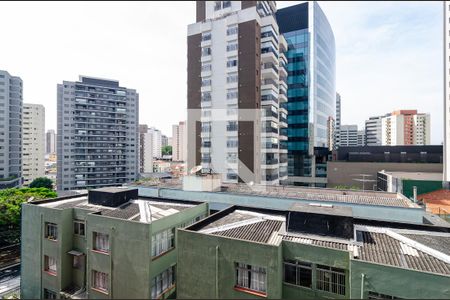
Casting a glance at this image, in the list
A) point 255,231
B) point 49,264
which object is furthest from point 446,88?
point 49,264

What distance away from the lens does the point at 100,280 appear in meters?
18.9

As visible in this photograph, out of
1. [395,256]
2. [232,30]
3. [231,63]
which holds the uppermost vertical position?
[232,30]

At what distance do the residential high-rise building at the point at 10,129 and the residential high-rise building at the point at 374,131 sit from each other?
673 ft

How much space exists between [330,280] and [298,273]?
164 cm

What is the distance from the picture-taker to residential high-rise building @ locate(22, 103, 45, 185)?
114 m

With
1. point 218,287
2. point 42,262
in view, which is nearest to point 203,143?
point 42,262

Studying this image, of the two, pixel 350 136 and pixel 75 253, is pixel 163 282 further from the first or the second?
pixel 350 136

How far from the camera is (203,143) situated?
59.9 meters

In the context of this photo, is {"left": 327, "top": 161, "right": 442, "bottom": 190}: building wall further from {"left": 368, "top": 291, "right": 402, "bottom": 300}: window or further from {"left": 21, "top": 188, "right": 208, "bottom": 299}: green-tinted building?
{"left": 368, "top": 291, "right": 402, "bottom": 300}: window

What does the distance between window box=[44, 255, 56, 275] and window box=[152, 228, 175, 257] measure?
416 inches

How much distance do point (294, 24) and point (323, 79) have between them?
20.3 meters

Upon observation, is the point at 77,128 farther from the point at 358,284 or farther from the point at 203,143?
the point at 358,284

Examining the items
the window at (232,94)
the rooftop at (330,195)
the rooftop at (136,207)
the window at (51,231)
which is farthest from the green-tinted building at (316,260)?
the window at (232,94)

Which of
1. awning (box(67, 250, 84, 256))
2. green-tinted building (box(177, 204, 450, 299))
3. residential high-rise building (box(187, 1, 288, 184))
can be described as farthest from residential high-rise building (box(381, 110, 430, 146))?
awning (box(67, 250, 84, 256))
